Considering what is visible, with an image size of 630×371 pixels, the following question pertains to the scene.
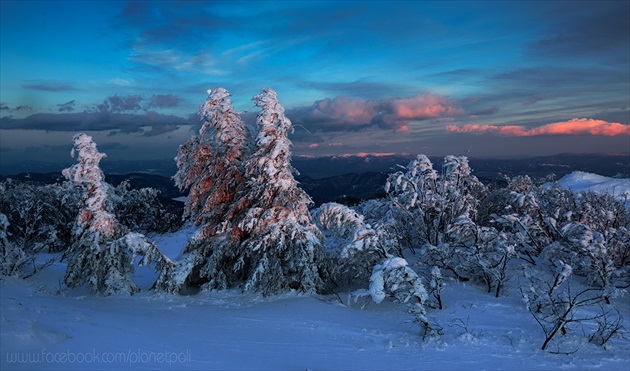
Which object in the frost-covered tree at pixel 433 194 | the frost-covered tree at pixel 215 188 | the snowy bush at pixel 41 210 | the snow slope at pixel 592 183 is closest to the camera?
the frost-covered tree at pixel 215 188

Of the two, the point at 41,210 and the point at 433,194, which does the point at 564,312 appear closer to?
the point at 433,194

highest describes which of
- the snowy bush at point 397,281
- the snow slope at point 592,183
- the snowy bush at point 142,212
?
the snow slope at point 592,183

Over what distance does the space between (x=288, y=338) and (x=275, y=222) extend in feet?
16.7

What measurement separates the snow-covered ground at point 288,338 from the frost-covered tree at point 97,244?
61.9 inches

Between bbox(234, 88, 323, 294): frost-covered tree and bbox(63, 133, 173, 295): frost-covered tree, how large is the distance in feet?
11.6

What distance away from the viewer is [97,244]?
12672mm

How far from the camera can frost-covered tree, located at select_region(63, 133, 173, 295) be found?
12.4m

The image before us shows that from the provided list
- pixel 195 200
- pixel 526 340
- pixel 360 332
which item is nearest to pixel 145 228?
pixel 195 200

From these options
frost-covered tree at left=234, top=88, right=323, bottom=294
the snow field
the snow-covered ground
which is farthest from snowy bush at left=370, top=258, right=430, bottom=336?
frost-covered tree at left=234, top=88, right=323, bottom=294

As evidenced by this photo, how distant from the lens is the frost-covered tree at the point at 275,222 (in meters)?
12.3

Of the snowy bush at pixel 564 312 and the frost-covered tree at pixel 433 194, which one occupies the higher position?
the frost-covered tree at pixel 433 194

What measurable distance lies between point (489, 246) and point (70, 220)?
97.8 ft

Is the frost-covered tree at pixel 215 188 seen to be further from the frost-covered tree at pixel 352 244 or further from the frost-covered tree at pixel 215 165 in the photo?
the frost-covered tree at pixel 352 244

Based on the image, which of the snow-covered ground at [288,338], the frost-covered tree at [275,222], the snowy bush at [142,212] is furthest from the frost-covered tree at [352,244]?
the snowy bush at [142,212]
